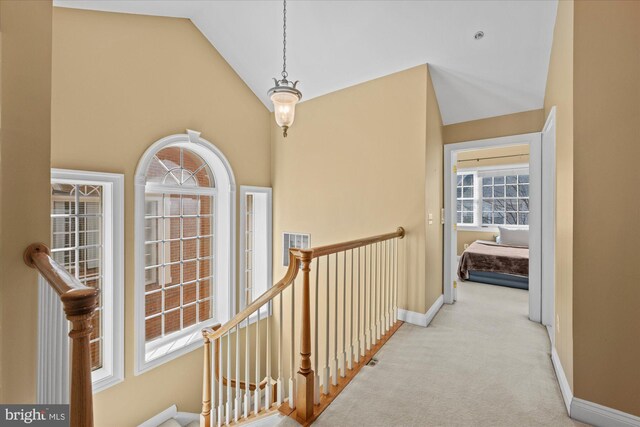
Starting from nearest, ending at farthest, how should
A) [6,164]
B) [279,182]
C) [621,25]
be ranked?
[6,164]
[621,25]
[279,182]

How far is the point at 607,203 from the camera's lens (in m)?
1.66

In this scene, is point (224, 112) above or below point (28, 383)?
above

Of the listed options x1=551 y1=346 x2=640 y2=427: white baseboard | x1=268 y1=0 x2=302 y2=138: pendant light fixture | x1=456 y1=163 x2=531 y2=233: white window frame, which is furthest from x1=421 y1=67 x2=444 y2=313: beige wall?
x1=456 y1=163 x2=531 y2=233: white window frame

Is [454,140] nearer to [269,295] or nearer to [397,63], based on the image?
[397,63]

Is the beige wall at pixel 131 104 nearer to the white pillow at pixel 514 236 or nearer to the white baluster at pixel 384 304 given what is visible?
the white baluster at pixel 384 304

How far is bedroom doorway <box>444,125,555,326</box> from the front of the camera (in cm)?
309

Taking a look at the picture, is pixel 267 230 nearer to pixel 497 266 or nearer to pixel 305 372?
pixel 305 372

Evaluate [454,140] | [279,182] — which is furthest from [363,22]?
[279,182]

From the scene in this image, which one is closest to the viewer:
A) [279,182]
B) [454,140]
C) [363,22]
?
[363,22]

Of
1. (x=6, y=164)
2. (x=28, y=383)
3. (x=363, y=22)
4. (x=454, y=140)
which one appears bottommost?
(x=28, y=383)

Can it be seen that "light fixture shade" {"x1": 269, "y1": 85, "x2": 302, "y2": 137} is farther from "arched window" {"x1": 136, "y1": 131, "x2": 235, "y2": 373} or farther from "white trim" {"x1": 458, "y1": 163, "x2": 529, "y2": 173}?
"white trim" {"x1": 458, "y1": 163, "x2": 529, "y2": 173}

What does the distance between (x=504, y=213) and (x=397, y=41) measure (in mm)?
5036

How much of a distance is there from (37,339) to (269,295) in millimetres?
1111

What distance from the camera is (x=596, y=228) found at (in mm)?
1691
